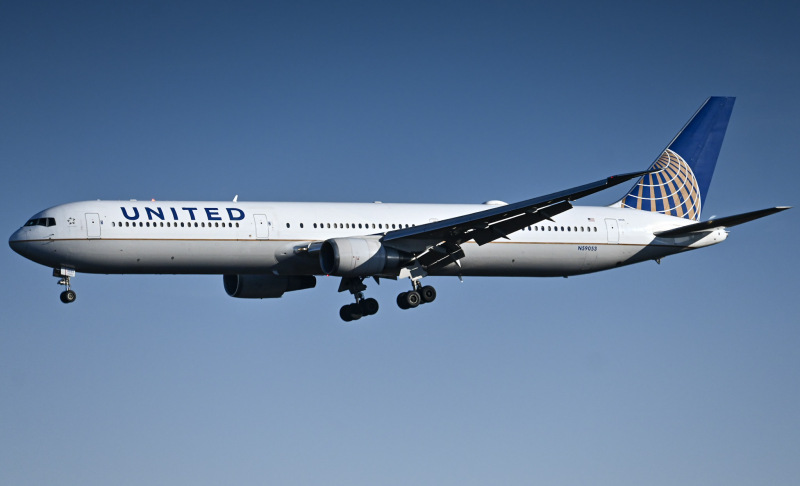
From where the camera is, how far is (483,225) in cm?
5212

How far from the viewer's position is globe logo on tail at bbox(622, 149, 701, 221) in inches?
2436

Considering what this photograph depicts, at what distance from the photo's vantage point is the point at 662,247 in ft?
195

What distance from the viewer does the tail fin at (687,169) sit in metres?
62.0

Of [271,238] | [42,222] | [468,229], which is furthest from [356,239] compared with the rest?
[42,222]

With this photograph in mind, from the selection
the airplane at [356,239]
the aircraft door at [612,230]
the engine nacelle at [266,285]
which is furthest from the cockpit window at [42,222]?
the aircraft door at [612,230]

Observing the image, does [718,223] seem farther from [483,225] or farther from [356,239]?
[356,239]

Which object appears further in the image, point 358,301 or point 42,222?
point 358,301

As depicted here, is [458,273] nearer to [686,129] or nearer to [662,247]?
[662,247]

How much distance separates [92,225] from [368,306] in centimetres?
1389

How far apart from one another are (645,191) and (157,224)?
25.1 m

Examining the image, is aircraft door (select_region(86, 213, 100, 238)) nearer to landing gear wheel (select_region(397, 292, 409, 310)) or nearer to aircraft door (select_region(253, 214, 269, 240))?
aircraft door (select_region(253, 214, 269, 240))

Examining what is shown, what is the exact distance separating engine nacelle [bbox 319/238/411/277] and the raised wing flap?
1.67 feet

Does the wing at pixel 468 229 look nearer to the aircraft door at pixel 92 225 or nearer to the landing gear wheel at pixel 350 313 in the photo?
the landing gear wheel at pixel 350 313

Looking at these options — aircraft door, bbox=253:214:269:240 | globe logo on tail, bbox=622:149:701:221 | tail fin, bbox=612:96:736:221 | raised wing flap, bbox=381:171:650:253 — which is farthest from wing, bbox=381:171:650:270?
tail fin, bbox=612:96:736:221
